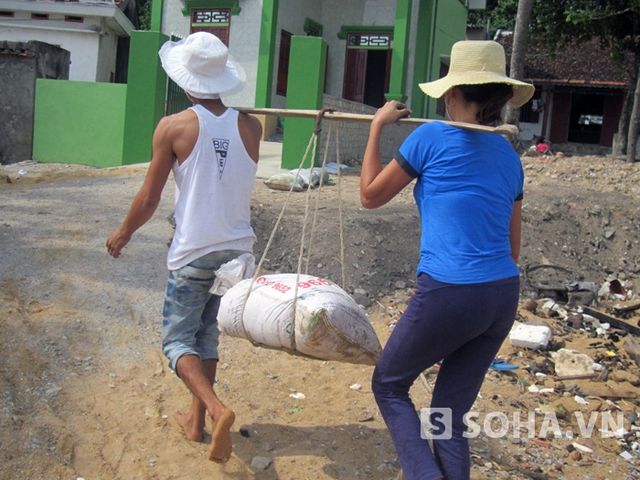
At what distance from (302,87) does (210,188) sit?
724 centimetres

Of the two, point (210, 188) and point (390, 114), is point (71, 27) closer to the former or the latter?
point (210, 188)

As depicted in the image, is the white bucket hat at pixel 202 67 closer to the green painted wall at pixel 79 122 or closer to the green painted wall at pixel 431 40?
the green painted wall at pixel 79 122

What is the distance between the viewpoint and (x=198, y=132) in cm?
256

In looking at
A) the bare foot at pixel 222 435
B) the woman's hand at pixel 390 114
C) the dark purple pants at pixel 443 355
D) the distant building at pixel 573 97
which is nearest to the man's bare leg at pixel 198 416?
the bare foot at pixel 222 435

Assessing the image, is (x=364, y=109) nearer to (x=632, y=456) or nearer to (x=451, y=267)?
(x=632, y=456)

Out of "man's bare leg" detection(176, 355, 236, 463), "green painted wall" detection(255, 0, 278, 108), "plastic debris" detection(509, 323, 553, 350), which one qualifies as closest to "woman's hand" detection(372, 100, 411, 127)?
"man's bare leg" detection(176, 355, 236, 463)

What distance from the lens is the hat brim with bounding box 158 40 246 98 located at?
104 inches

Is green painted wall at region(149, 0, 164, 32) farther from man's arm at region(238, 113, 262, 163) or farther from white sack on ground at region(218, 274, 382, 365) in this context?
white sack on ground at region(218, 274, 382, 365)

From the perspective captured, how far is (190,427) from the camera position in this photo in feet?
9.78

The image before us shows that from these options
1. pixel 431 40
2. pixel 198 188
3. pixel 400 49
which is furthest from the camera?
pixel 431 40

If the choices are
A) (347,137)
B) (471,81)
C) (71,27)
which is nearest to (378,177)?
(471,81)

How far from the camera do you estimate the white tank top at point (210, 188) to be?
8.48 feet

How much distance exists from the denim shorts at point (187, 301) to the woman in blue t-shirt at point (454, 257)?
0.80 metres

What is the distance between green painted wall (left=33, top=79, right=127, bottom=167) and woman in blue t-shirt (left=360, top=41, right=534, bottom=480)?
9.63 meters
